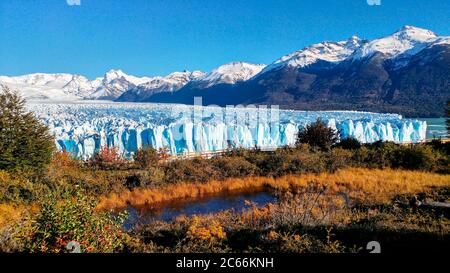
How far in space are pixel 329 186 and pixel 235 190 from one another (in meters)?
4.20

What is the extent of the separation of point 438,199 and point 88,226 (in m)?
10.9

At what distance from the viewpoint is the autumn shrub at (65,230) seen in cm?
488

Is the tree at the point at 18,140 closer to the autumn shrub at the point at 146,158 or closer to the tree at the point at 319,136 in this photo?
the autumn shrub at the point at 146,158

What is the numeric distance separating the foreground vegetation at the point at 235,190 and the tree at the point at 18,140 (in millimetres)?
42

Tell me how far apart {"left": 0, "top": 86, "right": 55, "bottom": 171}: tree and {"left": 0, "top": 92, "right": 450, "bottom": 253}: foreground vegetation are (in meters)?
0.04

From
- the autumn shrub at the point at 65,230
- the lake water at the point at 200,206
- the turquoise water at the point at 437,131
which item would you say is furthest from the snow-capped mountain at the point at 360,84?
the autumn shrub at the point at 65,230

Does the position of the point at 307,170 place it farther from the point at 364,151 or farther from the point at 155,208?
the point at 155,208

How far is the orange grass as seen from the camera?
1389 cm

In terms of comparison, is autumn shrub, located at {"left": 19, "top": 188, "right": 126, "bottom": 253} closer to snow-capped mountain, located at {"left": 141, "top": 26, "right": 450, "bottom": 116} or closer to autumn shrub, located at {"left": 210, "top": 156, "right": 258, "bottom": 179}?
autumn shrub, located at {"left": 210, "top": 156, "right": 258, "bottom": 179}

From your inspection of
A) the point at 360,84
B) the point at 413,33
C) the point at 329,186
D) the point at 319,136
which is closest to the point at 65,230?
the point at 329,186

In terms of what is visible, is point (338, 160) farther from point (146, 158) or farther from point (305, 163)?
point (146, 158)

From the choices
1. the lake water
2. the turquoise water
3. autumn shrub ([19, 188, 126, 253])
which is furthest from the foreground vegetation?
the turquoise water

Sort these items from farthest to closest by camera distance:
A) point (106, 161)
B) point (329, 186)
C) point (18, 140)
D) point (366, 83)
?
point (366, 83) < point (106, 161) < point (329, 186) < point (18, 140)

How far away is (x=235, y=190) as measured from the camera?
16.4 metres
